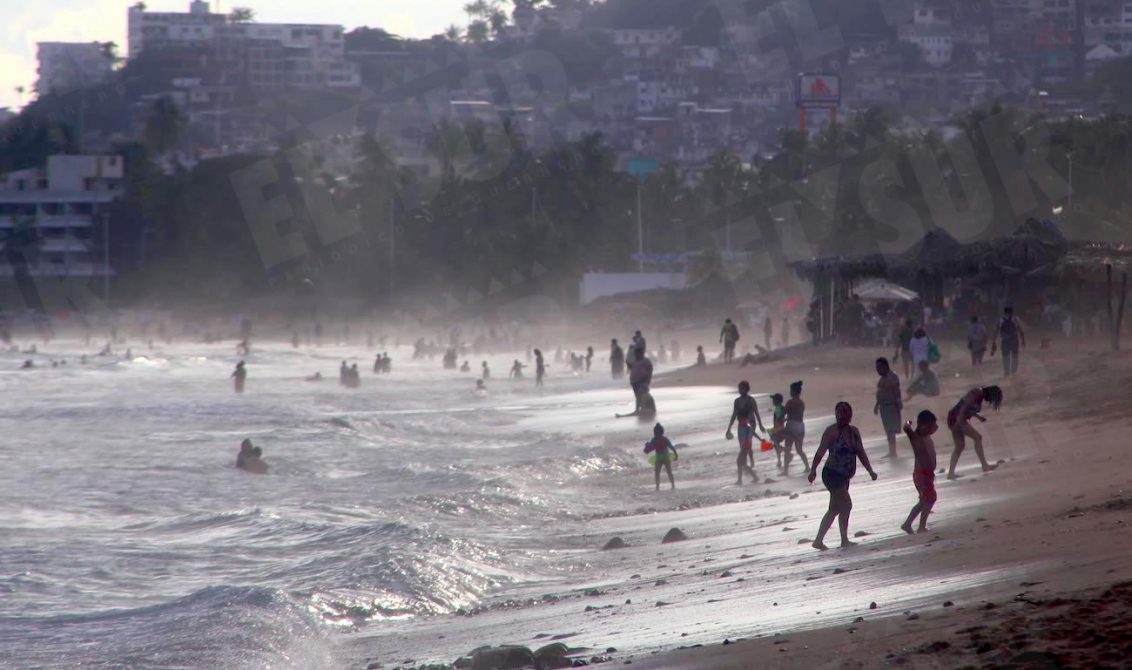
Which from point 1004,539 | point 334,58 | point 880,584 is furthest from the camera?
point 334,58

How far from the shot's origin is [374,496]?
14.6 m

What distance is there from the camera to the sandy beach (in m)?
5.46

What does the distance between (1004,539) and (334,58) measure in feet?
539

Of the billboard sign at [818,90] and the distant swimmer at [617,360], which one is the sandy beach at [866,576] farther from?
the billboard sign at [818,90]

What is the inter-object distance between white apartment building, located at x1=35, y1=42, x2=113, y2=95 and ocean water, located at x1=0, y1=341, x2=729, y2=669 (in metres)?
141

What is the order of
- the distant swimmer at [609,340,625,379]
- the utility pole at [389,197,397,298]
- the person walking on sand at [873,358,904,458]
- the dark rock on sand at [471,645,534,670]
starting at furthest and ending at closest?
the utility pole at [389,197,397,298]
the distant swimmer at [609,340,625,379]
the person walking on sand at [873,358,904,458]
the dark rock on sand at [471,645,534,670]

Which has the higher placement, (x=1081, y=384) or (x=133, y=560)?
(x=1081, y=384)

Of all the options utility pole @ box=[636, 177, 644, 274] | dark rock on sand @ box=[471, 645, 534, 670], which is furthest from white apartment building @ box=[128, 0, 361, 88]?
dark rock on sand @ box=[471, 645, 534, 670]

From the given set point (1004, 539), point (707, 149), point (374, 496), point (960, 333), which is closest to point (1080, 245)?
point (960, 333)

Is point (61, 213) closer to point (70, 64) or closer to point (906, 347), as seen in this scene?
point (906, 347)

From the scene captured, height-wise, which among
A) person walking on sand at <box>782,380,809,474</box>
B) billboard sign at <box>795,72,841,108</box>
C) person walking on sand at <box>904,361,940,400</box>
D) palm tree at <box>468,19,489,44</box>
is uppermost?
palm tree at <box>468,19,489,44</box>

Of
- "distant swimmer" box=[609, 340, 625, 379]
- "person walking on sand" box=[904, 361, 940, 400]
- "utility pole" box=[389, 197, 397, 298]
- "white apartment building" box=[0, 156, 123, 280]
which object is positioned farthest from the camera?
"white apartment building" box=[0, 156, 123, 280]

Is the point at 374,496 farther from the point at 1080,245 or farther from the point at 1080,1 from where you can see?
the point at 1080,1

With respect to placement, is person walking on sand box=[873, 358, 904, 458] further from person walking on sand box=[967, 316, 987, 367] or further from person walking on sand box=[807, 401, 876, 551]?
person walking on sand box=[967, 316, 987, 367]
